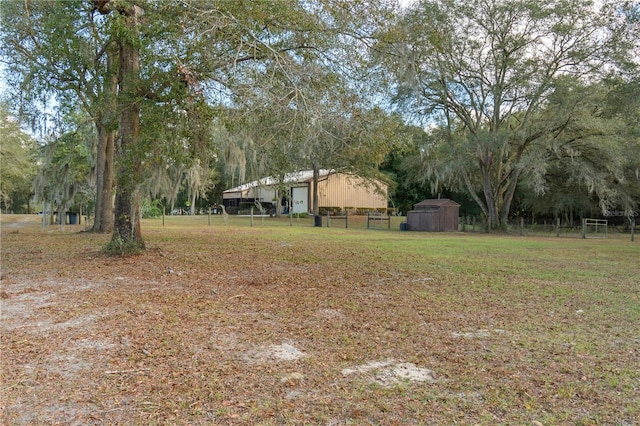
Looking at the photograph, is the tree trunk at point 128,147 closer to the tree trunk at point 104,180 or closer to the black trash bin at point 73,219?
the tree trunk at point 104,180

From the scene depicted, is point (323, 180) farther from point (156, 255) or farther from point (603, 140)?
point (156, 255)

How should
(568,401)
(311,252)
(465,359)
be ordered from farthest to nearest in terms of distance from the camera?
(311,252) → (465,359) → (568,401)

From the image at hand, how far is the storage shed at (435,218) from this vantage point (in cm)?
2328

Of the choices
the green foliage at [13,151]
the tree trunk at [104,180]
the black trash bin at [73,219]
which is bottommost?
the black trash bin at [73,219]

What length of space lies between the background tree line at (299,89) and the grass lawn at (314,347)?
9.19 ft

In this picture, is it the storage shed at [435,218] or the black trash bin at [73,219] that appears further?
the storage shed at [435,218]

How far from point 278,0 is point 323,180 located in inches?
1202

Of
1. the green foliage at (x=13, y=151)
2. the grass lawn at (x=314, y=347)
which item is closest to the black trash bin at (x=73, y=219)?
the green foliage at (x=13, y=151)

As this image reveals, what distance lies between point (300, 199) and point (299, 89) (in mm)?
34023

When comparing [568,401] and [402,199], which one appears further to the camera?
[402,199]

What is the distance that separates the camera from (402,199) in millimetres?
43438

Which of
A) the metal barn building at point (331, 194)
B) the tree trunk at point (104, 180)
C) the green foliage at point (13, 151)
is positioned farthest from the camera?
the metal barn building at point (331, 194)

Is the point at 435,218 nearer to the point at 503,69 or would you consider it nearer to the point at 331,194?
the point at 503,69

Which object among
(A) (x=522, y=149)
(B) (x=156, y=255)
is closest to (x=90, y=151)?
(B) (x=156, y=255)
